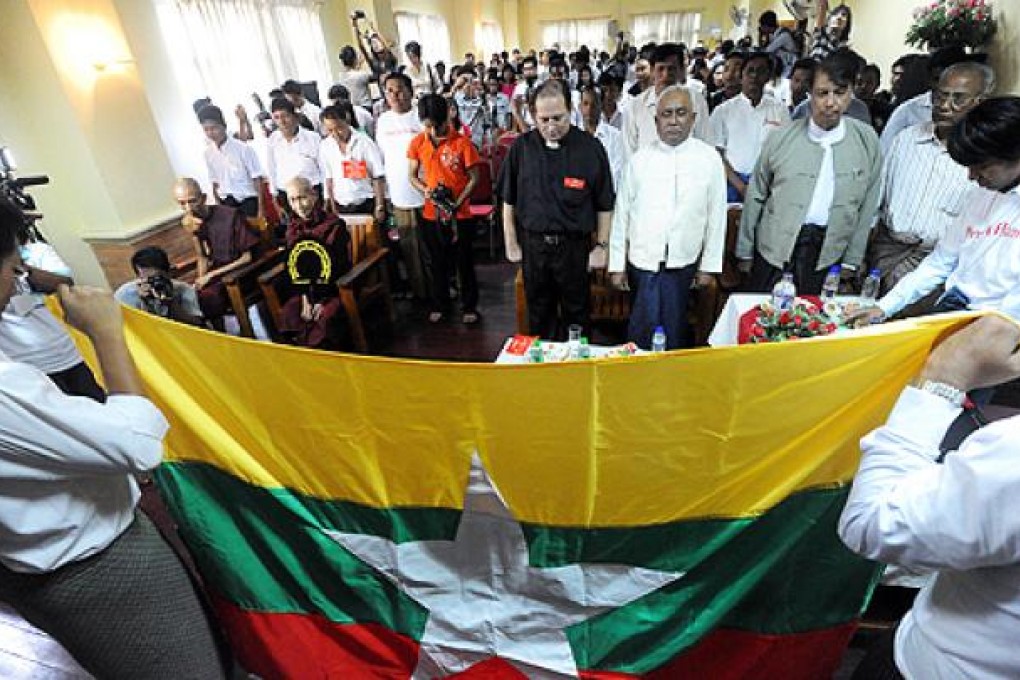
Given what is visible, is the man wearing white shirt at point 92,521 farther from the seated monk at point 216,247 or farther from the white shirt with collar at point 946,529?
the seated monk at point 216,247

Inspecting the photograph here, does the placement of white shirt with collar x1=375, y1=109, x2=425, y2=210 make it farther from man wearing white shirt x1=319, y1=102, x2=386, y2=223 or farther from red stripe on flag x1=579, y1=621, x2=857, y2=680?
red stripe on flag x1=579, y1=621, x2=857, y2=680

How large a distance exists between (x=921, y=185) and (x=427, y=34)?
10944 millimetres

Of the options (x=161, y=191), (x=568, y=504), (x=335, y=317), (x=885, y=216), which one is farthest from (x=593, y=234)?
(x=161, y=191)

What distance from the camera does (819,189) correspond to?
234cm

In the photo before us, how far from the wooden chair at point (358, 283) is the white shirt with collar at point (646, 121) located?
1940 mm

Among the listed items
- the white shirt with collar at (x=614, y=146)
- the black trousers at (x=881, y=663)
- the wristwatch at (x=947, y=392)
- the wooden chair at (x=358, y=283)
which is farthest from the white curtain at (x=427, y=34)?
the black trousers at (x=881, y=663)

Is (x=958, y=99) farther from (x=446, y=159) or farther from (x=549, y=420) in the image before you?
(x=446, y=159)

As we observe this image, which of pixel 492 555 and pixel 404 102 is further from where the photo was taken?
pixel 404 102

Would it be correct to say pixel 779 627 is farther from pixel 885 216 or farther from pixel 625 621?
pixel 885 216

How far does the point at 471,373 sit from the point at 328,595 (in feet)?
2.55

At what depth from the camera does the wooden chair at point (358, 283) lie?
3.23m

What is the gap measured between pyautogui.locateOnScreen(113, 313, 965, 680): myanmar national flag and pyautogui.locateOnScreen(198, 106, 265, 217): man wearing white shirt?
11.2 feet

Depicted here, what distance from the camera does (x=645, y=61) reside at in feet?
13.0

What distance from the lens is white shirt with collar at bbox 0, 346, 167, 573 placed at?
2.74ft
